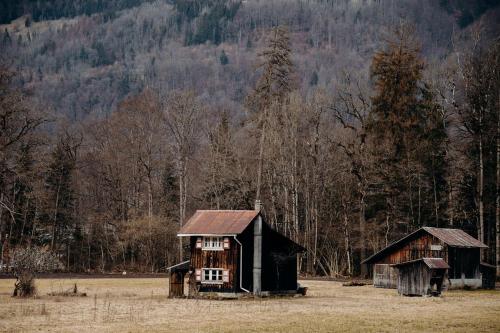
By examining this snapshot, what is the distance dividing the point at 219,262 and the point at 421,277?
1472 cm

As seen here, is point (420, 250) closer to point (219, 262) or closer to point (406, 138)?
point (406, 138)

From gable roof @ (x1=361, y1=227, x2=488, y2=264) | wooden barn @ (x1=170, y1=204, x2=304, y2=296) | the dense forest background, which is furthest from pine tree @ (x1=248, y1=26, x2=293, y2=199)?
wooden barn @ (x1=170, y1=204, x2=304, y2=296)

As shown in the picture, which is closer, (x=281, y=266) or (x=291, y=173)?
(x=281, y=266)

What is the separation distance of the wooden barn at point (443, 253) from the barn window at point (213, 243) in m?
16.1

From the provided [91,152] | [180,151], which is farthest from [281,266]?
[91,152]

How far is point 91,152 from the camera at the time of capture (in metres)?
106

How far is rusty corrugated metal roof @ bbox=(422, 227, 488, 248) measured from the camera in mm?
62188

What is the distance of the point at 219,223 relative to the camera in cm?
5625

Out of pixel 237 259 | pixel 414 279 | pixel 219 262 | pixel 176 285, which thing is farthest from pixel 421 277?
pixel 176 285

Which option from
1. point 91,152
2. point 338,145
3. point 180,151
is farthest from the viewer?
point 91,152

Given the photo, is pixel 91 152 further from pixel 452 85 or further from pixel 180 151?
pixel 452 85

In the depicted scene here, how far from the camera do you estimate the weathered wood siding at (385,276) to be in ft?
213

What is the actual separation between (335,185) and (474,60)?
2022 cm

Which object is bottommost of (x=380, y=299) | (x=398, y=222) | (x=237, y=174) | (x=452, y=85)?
(x=380, y=299)
